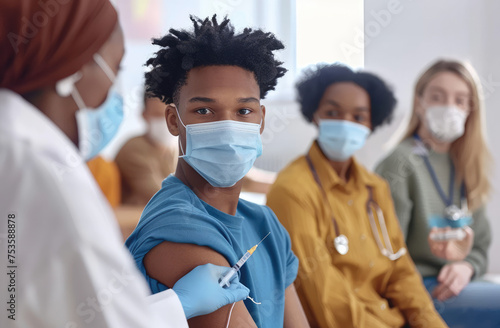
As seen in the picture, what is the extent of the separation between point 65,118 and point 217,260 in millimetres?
384

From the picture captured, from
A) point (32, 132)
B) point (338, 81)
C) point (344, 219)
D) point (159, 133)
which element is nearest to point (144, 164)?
point (159, 133)

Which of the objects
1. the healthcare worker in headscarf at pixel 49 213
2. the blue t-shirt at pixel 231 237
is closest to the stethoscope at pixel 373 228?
the blue t-shirt at pixel 231 237

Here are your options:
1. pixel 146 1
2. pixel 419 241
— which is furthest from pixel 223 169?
pixel 146 1

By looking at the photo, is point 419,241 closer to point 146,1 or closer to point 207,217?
point 207,217

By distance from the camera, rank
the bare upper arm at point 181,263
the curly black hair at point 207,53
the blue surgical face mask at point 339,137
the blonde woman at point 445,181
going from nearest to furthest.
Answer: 1. the bare upper arm at point 181,263
2. the curly black hair at point 207,53
3. the blue surgical face mask at point 339,137
4. the blonde woman at point 445,181

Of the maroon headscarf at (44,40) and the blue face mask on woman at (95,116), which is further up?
the maroon headscarf at (44,40)

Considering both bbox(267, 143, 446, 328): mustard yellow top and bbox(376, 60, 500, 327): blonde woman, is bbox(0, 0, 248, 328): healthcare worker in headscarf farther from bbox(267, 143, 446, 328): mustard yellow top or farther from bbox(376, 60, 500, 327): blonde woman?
bbox(376, 60, 500, 327): blonde woman

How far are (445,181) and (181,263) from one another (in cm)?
182

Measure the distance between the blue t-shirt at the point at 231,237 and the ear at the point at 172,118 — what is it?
107 millimetres

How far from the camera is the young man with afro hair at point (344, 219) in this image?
1788mm

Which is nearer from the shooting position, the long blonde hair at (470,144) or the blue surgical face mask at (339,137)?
the blue surgical face mask at (339,137)

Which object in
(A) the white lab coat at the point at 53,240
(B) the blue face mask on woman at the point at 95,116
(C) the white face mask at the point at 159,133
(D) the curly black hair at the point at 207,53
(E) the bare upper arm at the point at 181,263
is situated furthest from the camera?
(C) the white face mask at the point at 159,133

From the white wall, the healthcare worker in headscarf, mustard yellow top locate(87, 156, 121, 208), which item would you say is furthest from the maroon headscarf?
the white wall

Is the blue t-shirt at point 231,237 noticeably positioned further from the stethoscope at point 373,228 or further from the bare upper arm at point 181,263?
the stethoscope at point 373,228
